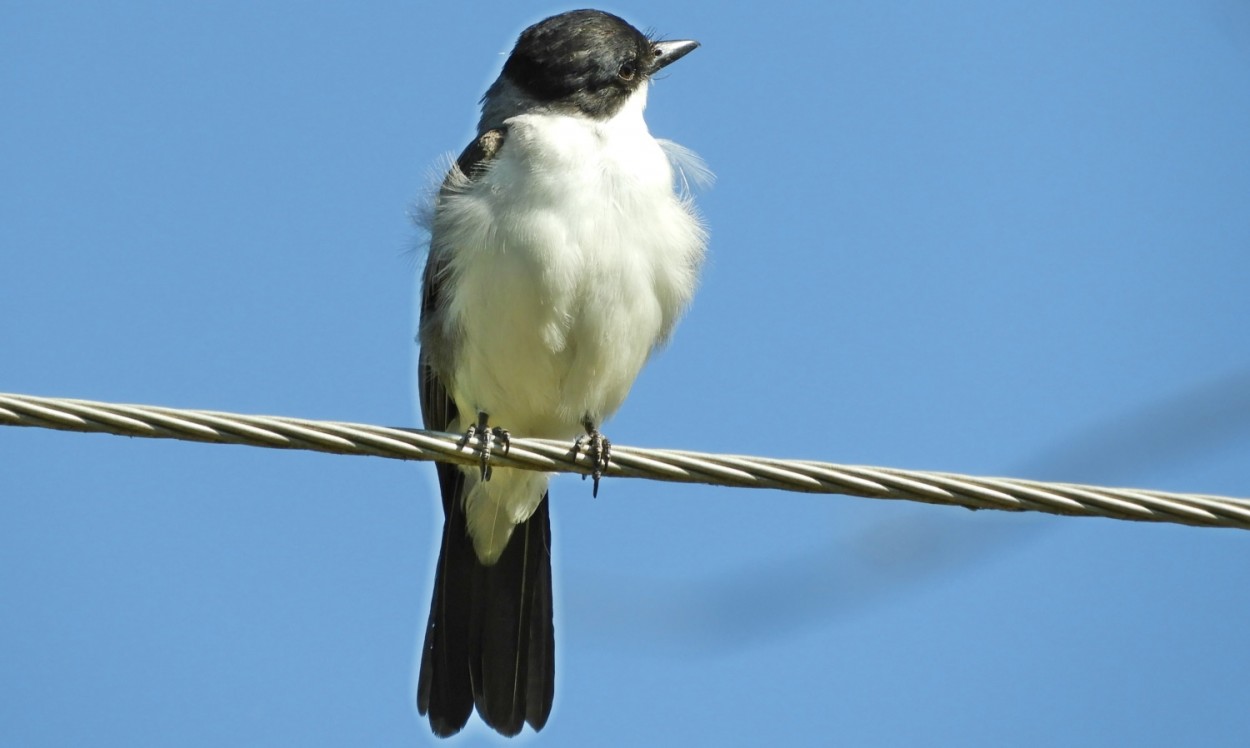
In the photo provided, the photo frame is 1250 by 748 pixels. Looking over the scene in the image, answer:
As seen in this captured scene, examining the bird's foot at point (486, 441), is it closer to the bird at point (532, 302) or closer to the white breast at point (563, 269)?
the bird at point (532, 302)

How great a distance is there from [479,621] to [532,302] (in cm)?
172

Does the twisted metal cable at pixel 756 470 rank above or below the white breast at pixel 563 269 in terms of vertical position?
below

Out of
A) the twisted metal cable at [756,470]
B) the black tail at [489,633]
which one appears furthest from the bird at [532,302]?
the twisted metal cable at [756,470]

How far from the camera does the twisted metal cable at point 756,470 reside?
404cm

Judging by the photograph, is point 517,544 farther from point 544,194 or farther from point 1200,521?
point 1200,521

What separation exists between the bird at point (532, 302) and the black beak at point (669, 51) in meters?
0.01

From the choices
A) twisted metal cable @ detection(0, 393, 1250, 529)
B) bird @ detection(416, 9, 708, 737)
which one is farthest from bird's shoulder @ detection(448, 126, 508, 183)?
twisted metal cable @ detection(0, 393, 1250, 529)

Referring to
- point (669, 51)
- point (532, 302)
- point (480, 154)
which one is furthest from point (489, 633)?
point (669, 51)

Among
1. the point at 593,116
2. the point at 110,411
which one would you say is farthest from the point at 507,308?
the point at 110,411

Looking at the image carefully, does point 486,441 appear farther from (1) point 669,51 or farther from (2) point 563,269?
(1) point 669,51

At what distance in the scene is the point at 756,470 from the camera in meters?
4.31

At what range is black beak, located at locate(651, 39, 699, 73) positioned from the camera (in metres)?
7.75

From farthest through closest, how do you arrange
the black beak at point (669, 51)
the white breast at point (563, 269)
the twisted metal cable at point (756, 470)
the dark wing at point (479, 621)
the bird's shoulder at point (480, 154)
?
1. the black beak at point (669, 51)
2. the dark wing at point (479, 621)
3. the bird's shoulder at point (480, 154)
4. the white breast at point (563, 269)
5. the twisted metal cable at point (756, 470)

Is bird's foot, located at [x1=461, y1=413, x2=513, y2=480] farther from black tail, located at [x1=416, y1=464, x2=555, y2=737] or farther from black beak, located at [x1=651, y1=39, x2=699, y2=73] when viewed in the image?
black beak, located at [x1=651, y1=39, x2=699, y2=73]
